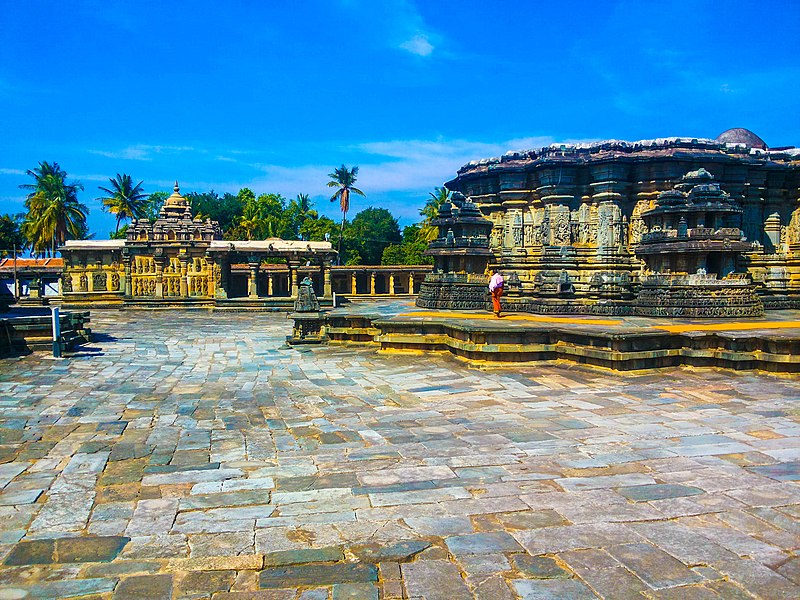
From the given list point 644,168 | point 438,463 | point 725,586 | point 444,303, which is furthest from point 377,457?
point 644,168

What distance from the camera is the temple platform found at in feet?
30.0

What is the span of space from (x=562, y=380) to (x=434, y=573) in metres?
5.95

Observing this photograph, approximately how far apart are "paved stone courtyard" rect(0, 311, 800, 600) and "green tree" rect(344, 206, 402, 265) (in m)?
41.7

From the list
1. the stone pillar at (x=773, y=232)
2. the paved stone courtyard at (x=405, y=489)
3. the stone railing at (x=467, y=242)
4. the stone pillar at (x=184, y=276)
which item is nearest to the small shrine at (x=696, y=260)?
the paved stone courtyard at (x=405, y=489)

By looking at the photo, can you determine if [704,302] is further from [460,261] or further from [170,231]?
[170,231]

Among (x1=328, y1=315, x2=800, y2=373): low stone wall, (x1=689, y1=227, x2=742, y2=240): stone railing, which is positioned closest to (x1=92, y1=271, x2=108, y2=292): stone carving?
(x1=328, y1=315, x2=800, y2=373): low stone wall

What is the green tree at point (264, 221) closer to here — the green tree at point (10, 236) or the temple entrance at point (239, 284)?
the temple entrance at point (239, 284)

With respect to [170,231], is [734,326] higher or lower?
lower

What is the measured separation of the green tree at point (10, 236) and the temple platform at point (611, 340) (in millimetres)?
48792

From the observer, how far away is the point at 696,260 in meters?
13.0

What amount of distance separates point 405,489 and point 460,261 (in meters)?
12.2

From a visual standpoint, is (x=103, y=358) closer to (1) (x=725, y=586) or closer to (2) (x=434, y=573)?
(2) (x=434, y=573)

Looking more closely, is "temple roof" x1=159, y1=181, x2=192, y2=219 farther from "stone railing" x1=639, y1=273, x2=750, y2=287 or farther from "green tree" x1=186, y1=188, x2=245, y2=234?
"stone railing" x1=639, y1=273, x2=750, y2=287

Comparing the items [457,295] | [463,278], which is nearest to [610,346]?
[457,295]
